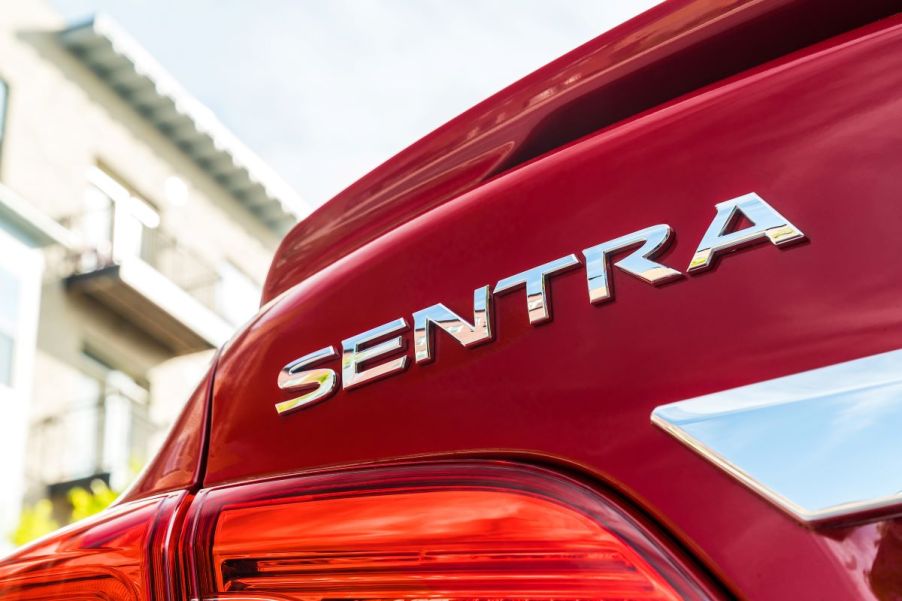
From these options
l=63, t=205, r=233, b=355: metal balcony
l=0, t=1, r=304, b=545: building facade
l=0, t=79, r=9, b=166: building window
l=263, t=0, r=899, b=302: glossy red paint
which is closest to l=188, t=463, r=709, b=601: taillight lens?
l=263, t=0, r=899, b=302: glossy red paint

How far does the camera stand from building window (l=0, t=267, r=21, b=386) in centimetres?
1017

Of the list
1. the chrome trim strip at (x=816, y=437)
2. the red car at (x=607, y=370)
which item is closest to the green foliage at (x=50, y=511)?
the red car at (x=607, y=370)

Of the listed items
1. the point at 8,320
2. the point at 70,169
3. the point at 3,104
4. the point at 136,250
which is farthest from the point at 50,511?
the point at 3,104

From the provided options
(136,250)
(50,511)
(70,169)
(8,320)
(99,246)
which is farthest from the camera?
(136,250)

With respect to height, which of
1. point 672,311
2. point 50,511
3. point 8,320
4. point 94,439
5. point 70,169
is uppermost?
point 70,169

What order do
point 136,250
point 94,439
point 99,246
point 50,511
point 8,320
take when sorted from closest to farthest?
point 50,511
point 8,320
point 94,439
point 99,246
point 136,250

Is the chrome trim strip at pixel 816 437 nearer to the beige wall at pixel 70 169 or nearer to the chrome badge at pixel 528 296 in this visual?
the chrome badge at pixel 528 296

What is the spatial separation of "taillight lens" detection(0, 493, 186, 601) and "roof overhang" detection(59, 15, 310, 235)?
12263 mm

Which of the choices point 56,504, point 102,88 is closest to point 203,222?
point 102,88

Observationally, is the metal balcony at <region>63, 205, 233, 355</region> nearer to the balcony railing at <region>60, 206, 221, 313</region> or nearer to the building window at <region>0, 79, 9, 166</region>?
the balcony railing at <region>60, 206, 221, 313</region>

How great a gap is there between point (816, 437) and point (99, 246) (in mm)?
12313

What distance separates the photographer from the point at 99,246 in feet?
38.9

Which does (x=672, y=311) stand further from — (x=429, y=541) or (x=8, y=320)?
(x=8, y=320)

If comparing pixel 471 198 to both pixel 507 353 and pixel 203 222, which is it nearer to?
pixel 507 353
